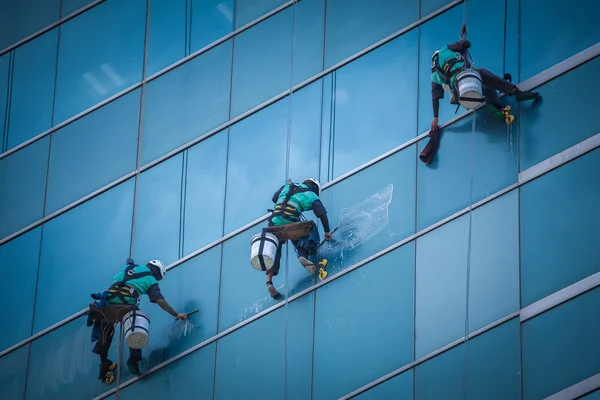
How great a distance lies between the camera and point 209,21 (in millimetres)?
20297

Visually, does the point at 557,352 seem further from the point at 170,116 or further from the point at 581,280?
the point at 170,116

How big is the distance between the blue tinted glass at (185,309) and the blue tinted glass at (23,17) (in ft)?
14.6

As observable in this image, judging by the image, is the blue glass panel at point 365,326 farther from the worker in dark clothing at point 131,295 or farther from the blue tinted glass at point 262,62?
→ the blue tinted glass at point 262,62

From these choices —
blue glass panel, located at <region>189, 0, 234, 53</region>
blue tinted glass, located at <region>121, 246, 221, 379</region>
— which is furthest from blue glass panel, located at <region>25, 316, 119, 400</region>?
blue glass panel, located at <region>189, 0, 234, 53</region>

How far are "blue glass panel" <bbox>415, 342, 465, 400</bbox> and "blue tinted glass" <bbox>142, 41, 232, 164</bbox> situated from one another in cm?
454

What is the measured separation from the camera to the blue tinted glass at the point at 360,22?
19109 mm

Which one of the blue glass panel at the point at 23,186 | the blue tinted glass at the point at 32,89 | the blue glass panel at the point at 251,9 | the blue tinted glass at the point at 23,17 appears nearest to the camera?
the blue glass panel at the point at 251,9

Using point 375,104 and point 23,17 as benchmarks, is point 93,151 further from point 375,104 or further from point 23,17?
point 375,104

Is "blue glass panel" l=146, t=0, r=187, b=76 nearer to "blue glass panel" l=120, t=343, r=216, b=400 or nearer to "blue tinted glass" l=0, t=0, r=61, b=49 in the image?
"blue tinted glass" l=0, t=0, r=61, b=49

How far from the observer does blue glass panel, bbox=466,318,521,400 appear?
16.8m

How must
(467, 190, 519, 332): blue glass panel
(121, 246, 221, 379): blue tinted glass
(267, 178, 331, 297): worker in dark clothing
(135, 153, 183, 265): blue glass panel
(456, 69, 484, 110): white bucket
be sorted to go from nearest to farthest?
1. (467, 190, 519, 332): blue glass panel
2. (456, 69, 484, 110): white bucket
3. (267, 178, 331, 297): worker in dark clothing
4. (121, 246, 221, 379): blue tinted glass
5. (135, 153, 183, 265): blue glass panel

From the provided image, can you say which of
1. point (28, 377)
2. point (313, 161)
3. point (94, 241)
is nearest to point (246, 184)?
point (313, 161)

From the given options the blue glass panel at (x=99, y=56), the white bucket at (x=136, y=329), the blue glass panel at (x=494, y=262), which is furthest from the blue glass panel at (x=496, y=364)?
the blue glass panel at (x=99, y=56)

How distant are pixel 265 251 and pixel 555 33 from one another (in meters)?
4.25
